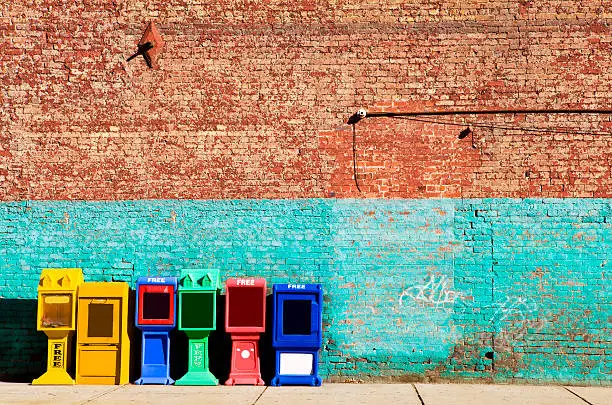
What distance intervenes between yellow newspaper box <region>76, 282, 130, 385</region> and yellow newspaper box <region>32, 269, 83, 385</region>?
137 mm

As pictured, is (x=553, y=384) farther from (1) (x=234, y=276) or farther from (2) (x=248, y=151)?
(2) (x=248, y=151)

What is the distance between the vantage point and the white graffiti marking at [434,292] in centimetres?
1004

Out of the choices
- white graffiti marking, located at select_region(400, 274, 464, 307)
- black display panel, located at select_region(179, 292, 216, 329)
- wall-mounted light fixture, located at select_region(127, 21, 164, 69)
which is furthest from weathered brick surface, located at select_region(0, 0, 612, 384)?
black display panel, located at select_region(179, 292, 216, 329)

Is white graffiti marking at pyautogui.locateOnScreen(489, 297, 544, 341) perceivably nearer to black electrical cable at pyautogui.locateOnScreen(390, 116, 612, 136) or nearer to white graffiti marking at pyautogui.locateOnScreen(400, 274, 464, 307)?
white graffiti marking at pyautogui.locateOnScreen(400, 274, 464, 307)

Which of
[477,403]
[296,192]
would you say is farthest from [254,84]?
[477,403]

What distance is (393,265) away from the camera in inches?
399

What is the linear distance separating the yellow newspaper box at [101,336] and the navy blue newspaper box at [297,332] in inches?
76.4

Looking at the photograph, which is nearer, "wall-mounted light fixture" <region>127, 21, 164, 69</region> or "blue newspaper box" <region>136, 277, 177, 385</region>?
"blue newspaper box" <region>136, 277, 177, 385</region>

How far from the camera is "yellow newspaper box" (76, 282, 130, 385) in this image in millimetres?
9625

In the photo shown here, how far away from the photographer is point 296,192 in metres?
10.3

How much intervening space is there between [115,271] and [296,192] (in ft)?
8.80

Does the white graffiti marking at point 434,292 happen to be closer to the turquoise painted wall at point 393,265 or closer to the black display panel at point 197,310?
the turquoise painted wall at point 393,265

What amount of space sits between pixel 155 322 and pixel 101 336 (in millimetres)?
726

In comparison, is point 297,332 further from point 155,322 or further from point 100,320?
point 100,320
